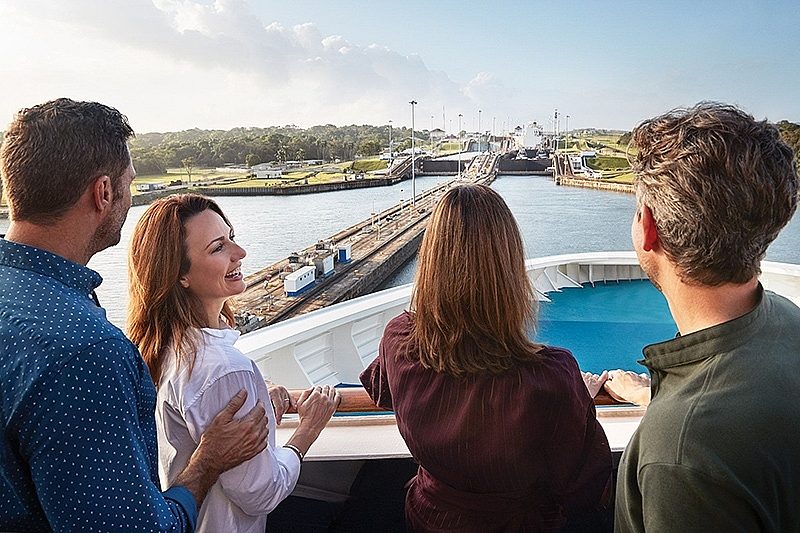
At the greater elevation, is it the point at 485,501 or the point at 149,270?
the point at 149,270

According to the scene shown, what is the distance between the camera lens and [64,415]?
657 mm

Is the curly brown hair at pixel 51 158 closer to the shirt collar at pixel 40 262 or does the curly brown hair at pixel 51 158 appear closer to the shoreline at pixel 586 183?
the shirt collar at pixel 40 262

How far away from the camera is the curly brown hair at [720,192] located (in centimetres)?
67

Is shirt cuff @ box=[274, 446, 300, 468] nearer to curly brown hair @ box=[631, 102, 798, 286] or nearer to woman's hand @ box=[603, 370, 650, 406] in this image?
woman's hand @ box=[603, 370, 650, 406]

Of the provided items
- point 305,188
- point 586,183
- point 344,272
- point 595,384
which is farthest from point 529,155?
point 595,384

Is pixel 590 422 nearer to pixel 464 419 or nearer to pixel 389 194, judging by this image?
pixel 464 419

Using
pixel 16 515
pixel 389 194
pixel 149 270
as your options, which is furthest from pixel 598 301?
pixel 389 194

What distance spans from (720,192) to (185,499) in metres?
0.83

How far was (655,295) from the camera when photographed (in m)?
4.13

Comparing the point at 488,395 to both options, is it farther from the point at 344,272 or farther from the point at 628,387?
the point at 344,272

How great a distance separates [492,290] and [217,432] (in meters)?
0.51

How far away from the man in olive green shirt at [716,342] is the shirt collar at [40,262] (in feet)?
2.38

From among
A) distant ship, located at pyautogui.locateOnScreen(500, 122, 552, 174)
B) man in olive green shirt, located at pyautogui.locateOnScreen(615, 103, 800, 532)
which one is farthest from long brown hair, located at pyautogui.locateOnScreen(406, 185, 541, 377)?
distant ship, located at pyautogui.locateOnScreen(500, 122, 552, 174)

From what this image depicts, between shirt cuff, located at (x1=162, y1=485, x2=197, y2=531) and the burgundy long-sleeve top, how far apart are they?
37 cm
